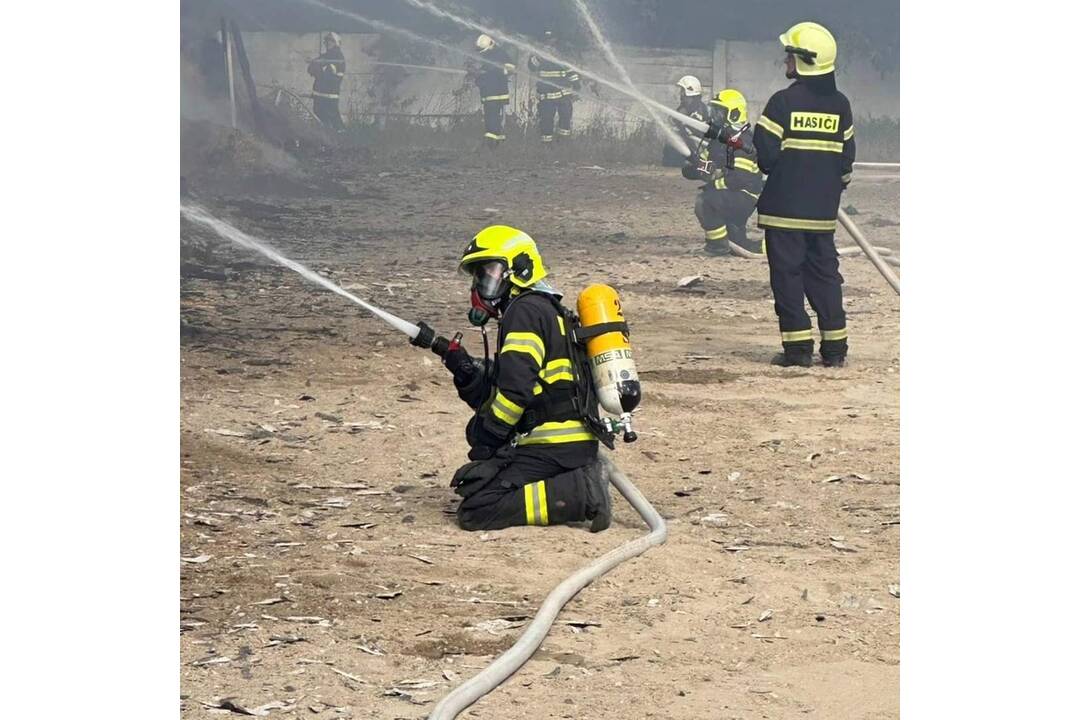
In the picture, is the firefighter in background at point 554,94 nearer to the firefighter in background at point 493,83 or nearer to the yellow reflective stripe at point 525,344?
the firefighter in background at point 493,83

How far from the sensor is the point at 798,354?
39.3ft

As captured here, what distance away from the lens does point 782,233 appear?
1187 centimetres

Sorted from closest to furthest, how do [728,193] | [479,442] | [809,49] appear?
[479,442]
[809,49]
[728,193]

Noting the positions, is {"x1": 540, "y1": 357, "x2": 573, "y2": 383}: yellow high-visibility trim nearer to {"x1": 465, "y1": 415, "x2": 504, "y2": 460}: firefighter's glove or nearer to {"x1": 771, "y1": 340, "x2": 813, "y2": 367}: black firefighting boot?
{"x1": 465, "y1": 415, "x2": 504, "y2": 460}: firefighter's glove

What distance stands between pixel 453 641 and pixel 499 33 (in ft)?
64.8

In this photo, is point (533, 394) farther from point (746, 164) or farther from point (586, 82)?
point (586, 82)

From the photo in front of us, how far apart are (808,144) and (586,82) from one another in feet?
45.2

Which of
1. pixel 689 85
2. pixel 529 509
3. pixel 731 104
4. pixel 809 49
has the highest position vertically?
pixel 689 85

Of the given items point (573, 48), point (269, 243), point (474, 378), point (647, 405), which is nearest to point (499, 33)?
point (573, 48)

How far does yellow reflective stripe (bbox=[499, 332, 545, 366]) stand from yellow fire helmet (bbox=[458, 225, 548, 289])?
0.30m

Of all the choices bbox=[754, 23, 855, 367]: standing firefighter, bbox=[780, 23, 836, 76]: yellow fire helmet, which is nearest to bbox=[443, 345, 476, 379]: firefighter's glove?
bbox=[754, 23, 855, 367]: standing firefighter

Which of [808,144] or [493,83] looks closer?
[808,144]

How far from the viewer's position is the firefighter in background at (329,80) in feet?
79.3

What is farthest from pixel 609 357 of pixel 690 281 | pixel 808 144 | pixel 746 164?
pixel 746 164
